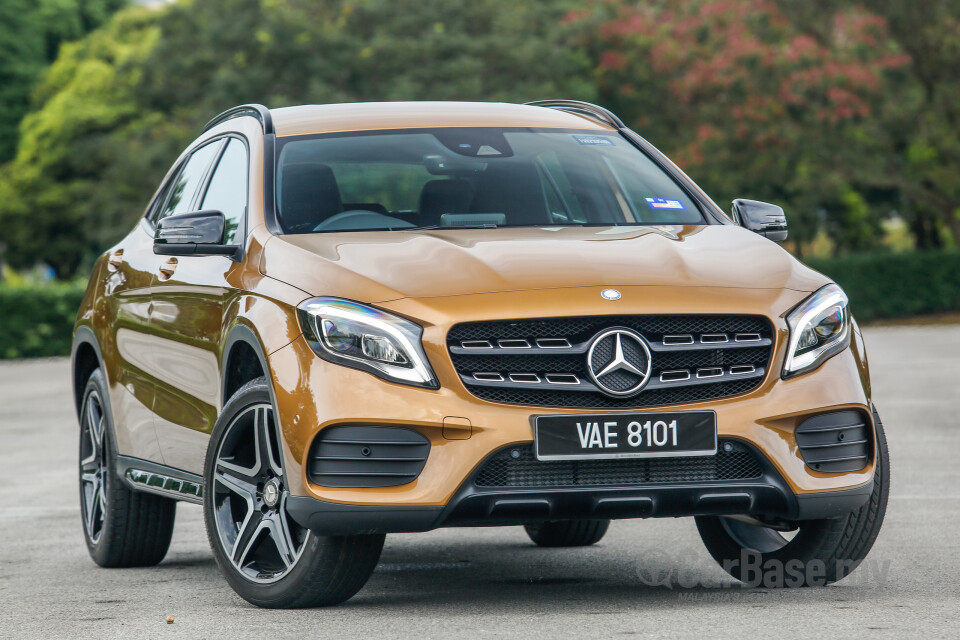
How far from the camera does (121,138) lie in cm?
4838

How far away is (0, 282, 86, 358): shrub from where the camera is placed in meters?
31.3

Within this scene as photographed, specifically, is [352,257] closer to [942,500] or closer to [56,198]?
[942,500]

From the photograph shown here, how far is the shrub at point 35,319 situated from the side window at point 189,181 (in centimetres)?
2432

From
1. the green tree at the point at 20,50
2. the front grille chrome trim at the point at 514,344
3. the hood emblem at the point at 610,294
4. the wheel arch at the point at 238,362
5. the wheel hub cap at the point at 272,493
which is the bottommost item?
the green tree at the point at 20,50

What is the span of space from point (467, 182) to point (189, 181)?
64.8 inches

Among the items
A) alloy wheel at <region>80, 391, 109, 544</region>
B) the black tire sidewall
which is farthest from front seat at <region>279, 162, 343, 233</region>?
alloy wheel at <region>80, 391, 109, 544</region>

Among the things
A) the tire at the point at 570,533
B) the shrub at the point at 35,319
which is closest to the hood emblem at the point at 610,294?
the tire at the point at 570,533

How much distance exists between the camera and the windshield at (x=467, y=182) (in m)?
6.20

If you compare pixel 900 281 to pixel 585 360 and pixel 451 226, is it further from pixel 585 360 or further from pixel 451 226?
pixel 585 360

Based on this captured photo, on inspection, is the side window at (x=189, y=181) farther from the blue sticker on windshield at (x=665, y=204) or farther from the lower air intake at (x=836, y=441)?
the lower air intake at (x=836, y=441)

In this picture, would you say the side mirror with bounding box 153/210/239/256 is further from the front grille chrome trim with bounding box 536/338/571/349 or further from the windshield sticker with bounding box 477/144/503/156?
the front grille chrome trim with bounding box 536/338/571/349

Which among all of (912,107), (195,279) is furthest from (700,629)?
(912,107)

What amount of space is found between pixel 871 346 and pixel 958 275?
46.2ft

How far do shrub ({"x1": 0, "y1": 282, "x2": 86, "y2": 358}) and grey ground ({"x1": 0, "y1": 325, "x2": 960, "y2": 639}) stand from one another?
22.0 m
